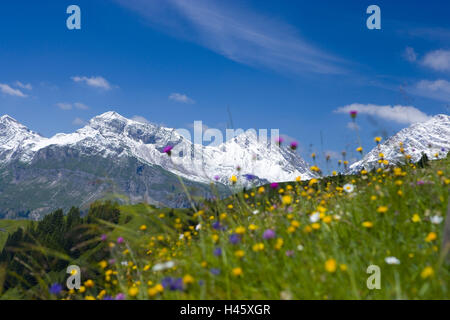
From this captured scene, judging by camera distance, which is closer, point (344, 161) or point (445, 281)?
point (445, 281)

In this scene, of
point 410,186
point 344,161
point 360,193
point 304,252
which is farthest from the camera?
point 344,161

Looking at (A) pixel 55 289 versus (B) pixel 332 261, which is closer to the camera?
(B) pixel 332 261

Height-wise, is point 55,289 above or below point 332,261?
below

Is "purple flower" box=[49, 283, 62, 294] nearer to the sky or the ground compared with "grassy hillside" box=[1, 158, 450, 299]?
nearer to the ground

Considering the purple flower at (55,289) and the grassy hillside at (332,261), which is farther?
the purple flower at (55,289)

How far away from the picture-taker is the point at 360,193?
598cm

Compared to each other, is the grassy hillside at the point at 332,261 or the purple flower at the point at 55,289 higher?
the grassy hillside at the point at 332,261

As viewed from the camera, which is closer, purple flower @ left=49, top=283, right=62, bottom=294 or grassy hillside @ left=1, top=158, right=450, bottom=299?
grassy hillside @ left=1, top=158, right=450, bottom=299
